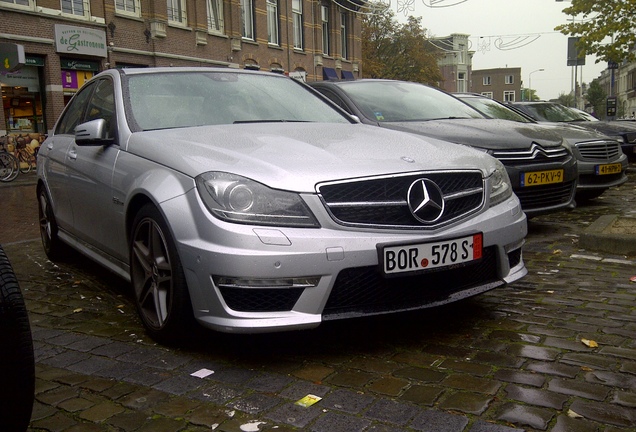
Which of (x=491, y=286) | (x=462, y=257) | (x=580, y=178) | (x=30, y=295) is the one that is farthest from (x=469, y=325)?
(x=580, y=178)

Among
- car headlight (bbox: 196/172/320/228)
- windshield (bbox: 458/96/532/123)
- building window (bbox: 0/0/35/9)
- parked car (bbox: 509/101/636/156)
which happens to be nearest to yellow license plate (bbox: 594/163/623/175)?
windshield (bbox: 458/96/532/123)

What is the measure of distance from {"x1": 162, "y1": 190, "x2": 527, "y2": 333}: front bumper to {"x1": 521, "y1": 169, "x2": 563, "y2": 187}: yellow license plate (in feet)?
9.78

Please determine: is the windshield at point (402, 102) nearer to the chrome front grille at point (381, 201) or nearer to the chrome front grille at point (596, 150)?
the chrome front grille at point (596, 150)

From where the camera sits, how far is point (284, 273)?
2969mm

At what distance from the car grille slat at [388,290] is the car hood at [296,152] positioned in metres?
0.48

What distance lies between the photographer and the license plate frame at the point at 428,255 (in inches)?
121

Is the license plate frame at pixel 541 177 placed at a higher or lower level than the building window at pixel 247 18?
lower

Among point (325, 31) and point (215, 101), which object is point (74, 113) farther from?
point (325, 31)

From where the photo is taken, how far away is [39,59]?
19.4m

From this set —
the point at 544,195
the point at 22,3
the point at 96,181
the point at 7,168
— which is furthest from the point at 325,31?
the point at 96,181

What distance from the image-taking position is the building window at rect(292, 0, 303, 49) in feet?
106

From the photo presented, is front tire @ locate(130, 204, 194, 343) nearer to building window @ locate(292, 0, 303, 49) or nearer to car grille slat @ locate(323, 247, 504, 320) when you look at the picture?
car grille slat @ locate(323, 247, 504, 320)

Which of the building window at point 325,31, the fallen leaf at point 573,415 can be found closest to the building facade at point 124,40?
the building window at point 325,31

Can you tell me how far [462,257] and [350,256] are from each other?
626 millimetres
